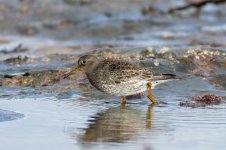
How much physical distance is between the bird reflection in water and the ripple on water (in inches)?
39.7

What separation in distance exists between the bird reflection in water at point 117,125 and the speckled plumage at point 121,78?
390 mm

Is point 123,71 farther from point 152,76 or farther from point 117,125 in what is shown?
point 117,125

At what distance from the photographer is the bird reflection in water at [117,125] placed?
8.21 metres

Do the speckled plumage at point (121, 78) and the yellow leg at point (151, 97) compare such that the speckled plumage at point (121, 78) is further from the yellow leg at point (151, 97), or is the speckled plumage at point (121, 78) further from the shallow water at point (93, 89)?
the shallow water at point (93, 89)

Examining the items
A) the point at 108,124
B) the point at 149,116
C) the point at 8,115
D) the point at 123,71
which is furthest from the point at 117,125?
the point at 123,71

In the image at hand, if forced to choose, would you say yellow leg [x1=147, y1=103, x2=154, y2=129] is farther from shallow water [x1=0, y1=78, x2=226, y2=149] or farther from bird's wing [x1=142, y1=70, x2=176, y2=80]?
bird's wing [x1=142, y1=70, x2=176, y2=80]

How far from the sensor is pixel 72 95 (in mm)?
11258

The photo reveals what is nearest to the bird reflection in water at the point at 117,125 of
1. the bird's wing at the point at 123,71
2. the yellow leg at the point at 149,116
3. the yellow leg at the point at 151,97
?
the yellow leg at the point at 149,116

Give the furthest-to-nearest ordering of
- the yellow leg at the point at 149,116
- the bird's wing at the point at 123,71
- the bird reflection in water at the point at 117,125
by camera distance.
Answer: the bird's wing at the point at 123,71, the yellow leg at the point at 149,116, the bird reflection in water at the point at 117,125

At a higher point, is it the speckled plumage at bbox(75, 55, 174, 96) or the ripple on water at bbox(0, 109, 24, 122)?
the speckled plumage at bbox(75, 55, 174, 96)

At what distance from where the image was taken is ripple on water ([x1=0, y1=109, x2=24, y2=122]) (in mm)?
9184

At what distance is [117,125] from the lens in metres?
8.93

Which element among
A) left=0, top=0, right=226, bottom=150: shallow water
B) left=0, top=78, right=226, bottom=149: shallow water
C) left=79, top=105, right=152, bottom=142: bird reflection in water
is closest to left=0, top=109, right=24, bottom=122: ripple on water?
left=0, top=0, right=226, bottom=150: shallow water

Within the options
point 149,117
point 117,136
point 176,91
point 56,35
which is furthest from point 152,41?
point 117,136
